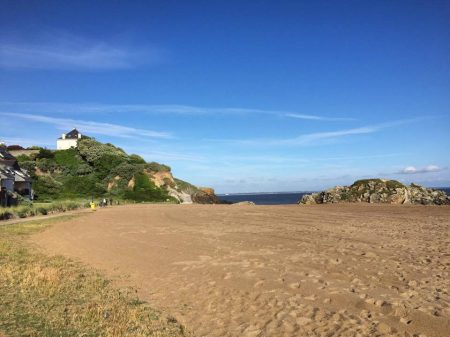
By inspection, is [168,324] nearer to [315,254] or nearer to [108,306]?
[108,306]

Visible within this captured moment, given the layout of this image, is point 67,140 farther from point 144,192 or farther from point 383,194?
point 383,194

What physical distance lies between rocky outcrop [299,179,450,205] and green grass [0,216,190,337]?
26.9m

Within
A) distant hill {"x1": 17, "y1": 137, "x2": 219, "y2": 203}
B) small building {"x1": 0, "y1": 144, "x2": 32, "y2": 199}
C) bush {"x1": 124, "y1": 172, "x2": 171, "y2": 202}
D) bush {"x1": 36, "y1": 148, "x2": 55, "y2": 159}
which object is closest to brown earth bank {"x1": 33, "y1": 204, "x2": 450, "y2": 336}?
small building {"x1": 0, "y1": 144, "x2": 32, "y2": 199}

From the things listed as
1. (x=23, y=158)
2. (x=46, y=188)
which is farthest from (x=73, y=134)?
(x=46, y=188)

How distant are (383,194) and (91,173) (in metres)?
53.0

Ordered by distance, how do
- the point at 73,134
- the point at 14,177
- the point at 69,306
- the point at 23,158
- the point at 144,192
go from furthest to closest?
the point at 73,134, the point at 23,158, the point at 144,192, the point at 14,177, the point at 69,306

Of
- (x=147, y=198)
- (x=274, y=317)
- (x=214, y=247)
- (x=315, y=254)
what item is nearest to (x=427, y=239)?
(x=315, y=254)

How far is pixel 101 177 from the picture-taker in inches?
2798

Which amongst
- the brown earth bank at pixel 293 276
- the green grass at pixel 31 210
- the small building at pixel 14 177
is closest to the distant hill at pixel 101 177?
the small building at pixel 14 177

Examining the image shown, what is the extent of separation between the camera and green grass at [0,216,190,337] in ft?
22.5

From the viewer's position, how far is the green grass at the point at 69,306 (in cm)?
687

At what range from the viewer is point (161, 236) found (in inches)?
712

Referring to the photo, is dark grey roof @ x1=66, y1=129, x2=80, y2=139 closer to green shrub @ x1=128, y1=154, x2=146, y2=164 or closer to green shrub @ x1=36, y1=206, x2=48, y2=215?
green shrub @ x1=128, y1=154, x2=146, y2=164

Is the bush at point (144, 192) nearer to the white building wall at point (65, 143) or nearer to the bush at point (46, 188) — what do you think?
the bush at point (46, 188)
